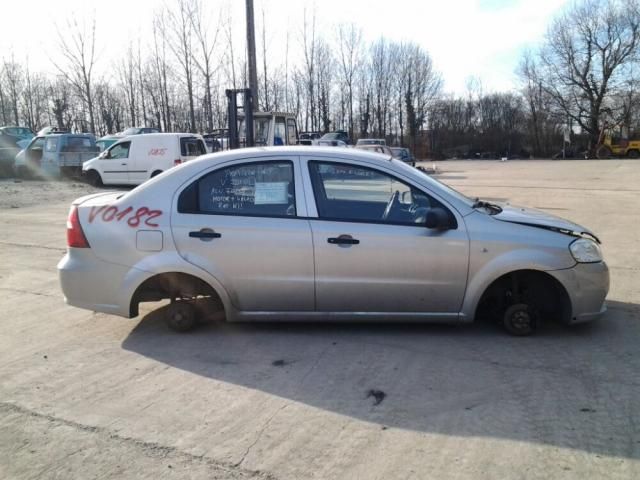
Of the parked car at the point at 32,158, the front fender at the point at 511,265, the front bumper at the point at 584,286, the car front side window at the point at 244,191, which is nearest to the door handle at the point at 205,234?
the car front side window at the point at 244,191

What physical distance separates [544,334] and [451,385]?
1412 mm

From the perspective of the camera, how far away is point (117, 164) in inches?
749

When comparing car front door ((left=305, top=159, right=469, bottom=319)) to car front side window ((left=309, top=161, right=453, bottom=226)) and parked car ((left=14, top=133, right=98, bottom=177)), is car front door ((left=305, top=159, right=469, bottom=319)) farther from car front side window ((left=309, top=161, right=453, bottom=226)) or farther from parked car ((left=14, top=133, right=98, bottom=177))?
parked car ((left=14, top=133, right=98, bottom=177))

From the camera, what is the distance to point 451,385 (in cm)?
362

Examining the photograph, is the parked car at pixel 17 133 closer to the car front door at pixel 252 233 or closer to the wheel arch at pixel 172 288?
the wheel arch at pixel 172 288

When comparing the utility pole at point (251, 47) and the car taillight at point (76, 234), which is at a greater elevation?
the utility pole at point (251, 47)

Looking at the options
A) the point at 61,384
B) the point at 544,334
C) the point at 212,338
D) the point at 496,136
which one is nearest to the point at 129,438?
the point at 61,384

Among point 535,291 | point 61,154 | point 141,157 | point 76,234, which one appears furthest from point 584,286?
point 61,154

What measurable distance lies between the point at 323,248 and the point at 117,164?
16762mm

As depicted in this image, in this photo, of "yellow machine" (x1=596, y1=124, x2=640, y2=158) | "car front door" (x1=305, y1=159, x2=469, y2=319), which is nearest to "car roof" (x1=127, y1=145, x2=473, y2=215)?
"car front door" (x1=305, y1=159, x2=469, y2=319)

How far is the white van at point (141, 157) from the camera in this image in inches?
711

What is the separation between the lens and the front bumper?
4258 mm

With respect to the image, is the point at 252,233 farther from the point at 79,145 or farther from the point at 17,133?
the point at 17,133

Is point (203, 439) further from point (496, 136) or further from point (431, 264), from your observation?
point (496, 136)
